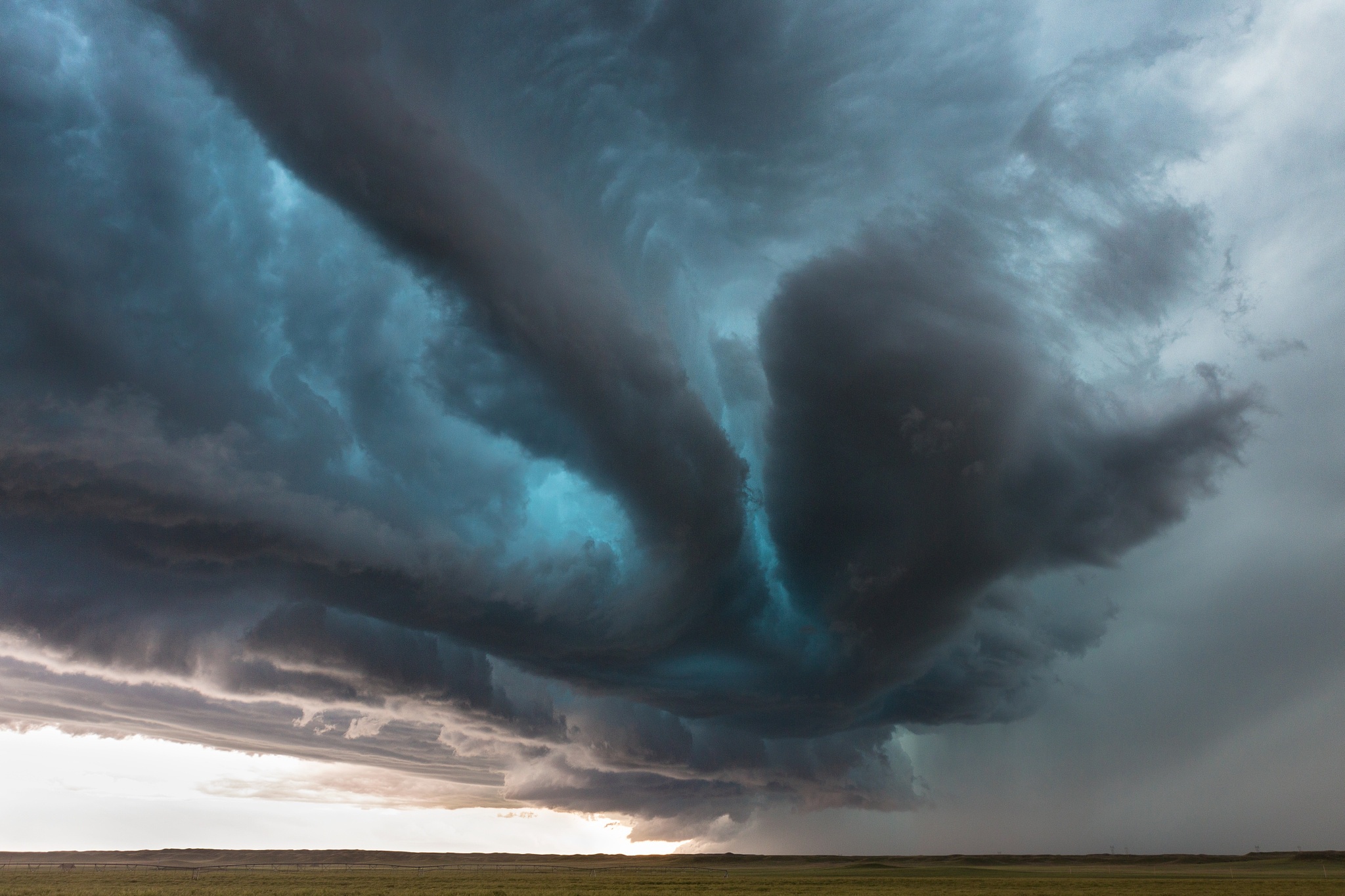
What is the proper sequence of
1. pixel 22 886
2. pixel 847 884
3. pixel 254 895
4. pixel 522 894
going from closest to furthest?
pixel 254 895 → pixel 522 894 → pixel 22 886 → pixel 847 884

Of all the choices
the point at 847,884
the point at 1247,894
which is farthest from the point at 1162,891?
the point at 847,884

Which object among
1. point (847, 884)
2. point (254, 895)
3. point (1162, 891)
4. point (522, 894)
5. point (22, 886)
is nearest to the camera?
point (254, 895)

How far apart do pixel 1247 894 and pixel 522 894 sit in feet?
336

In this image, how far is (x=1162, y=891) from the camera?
12469 centimetres

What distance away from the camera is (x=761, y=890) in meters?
128

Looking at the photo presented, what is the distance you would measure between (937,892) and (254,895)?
3794 inches

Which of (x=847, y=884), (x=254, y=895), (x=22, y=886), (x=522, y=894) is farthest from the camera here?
(x=847, y=884)

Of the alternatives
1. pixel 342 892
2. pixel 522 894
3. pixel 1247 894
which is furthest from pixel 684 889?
pixel 1247 894

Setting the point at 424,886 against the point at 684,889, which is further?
the point at 424,886

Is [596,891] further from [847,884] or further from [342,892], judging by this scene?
[847,884]

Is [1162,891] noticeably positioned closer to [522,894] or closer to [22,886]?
[522,894]

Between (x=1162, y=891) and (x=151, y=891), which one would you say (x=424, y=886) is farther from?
(x=1162, y=891)

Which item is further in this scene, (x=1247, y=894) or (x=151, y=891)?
(x=1247, y=894)

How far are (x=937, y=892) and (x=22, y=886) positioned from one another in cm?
13481
